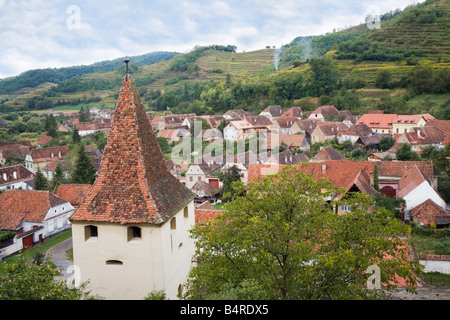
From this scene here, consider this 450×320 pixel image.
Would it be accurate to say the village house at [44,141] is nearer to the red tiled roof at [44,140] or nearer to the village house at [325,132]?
the red tiled roof at [44,140]

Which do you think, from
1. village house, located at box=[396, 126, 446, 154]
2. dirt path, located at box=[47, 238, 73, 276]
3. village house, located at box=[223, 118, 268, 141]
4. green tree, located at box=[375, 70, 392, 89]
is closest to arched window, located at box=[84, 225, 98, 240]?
dirt path, located at box=[47, 238, 73, 276]

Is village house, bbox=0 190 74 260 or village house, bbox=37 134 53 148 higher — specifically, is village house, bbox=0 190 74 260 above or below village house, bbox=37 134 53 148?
below

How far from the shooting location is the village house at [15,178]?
57.9 metres

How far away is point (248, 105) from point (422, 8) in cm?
7057

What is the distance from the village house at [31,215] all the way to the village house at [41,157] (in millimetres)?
34943

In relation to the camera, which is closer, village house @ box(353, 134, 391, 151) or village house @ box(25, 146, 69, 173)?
village house @ box(353, 134, 391, 151)

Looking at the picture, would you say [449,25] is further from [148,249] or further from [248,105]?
[148,249]

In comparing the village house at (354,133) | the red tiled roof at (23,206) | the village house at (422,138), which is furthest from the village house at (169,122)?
the red tiled roof at (23,206)

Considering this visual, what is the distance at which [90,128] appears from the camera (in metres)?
116

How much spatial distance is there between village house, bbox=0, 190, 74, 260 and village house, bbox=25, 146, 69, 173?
34943mm

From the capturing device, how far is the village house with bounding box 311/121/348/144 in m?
75.7

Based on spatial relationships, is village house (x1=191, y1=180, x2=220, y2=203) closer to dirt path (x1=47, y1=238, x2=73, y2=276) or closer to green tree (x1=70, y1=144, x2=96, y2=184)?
green tree (x1=70, y1=144, x2=96, y2=184)

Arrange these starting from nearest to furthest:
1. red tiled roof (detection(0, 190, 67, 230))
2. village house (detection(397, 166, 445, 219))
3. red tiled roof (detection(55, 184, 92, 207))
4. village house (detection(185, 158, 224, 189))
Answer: village house (detection(397, 166, 445, 219))
red tiled roof (detection(0, 190, 67, 230))
red tiled roof (detection(55, 184, 92, 207))
village house (detection(185, 158, 224, 189))

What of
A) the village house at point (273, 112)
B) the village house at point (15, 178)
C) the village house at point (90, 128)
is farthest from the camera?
the village house at point (90, 128)
